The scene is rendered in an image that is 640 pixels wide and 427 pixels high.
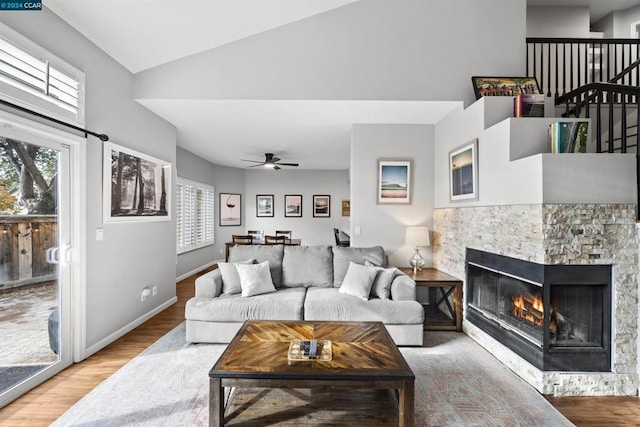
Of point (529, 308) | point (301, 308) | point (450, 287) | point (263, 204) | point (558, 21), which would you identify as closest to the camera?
point (529, 308)

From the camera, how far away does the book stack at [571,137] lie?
8.09 feet

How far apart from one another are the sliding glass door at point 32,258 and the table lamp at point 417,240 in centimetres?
370

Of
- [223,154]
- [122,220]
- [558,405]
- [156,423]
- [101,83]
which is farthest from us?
[223,154]

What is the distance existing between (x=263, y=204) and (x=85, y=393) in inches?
253

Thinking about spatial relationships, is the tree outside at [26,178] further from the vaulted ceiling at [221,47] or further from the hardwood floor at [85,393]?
the hardwood floor at [85,393]

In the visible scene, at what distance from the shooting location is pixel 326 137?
511cm

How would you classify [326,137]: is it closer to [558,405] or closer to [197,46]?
[197,46]

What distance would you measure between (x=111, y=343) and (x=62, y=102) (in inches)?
95.1

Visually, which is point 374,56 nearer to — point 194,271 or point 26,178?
point 26,178

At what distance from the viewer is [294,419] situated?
1985 mm

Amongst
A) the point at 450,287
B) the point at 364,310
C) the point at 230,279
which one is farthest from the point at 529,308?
the point at 230,279

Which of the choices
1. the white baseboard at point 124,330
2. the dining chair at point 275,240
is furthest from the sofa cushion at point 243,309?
the dining chair at point 275,240

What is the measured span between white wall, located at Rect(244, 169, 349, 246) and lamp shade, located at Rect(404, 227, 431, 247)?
467 centimetres

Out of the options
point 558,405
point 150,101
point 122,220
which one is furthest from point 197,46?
point 558,405
